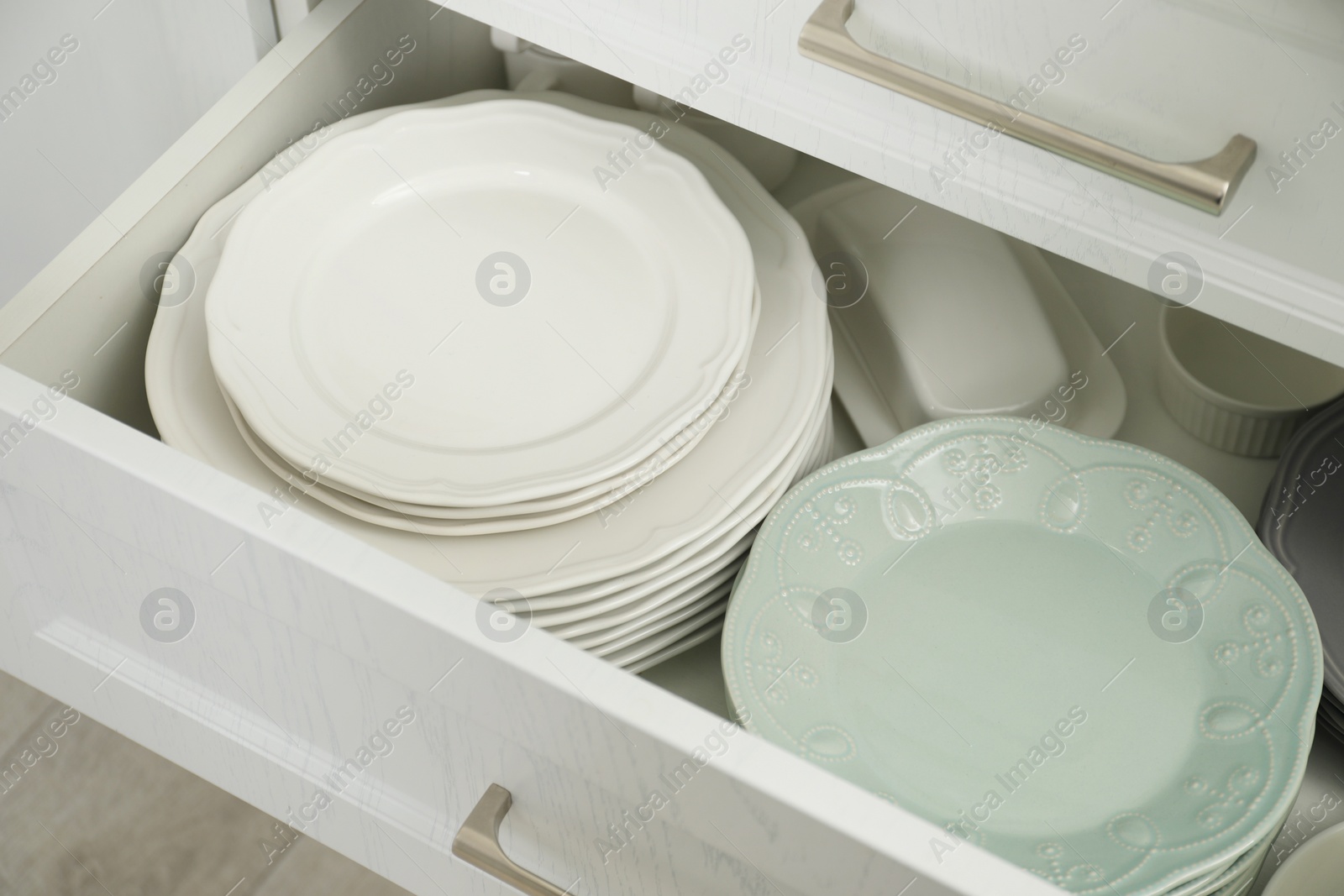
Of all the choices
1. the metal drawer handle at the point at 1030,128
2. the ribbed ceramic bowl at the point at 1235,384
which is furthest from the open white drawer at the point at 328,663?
the ribbed ceramic bowl at the point at 1235,384

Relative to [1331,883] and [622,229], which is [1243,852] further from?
[622,229]

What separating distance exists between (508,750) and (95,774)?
2.24ft

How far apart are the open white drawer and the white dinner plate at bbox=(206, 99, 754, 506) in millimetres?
62

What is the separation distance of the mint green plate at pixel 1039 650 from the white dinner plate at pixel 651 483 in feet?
0.11

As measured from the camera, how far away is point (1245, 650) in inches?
24.6

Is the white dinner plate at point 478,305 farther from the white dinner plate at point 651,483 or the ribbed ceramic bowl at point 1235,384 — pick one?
the ribbed ceramic bowl at point 1235,384

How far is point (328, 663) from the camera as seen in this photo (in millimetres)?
562

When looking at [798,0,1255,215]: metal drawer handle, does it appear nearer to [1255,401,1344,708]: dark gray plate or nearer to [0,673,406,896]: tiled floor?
[1255,401,1344,708]: dark gray plate

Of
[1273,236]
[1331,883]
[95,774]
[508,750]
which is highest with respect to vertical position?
[1273,236]

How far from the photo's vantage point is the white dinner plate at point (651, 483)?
61 centimetres

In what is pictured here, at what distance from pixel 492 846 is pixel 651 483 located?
0.67 ft

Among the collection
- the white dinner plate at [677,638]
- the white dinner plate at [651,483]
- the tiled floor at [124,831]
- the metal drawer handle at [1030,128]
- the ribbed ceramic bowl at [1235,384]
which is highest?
the metal drawer handle at [1030,128]

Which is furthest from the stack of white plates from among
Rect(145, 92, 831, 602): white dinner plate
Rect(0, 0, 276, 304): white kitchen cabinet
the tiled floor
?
the tiled floor

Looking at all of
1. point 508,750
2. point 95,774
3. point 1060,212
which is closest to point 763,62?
point 1060,212
